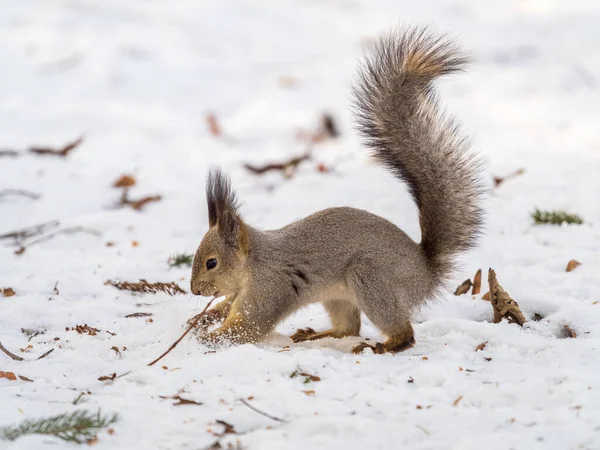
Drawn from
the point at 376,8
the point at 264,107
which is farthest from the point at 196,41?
the point at 376,8

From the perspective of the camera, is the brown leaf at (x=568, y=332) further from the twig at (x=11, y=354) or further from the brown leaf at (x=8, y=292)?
the brown leaf at (x=8, y=292)

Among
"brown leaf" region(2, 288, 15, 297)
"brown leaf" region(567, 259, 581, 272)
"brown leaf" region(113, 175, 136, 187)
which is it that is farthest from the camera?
"brown leaf" region(113, 175, 136, 187)

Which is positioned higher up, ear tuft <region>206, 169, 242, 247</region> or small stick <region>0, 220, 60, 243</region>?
ear tuft <region>206, 169, 242, 247</region>

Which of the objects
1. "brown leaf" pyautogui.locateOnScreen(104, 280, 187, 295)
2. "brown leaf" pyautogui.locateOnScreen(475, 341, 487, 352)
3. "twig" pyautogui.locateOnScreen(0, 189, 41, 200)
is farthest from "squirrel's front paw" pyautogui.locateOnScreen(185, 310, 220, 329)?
"twig" pyautogui.locateOnScreen(0, 189, 41, 200)

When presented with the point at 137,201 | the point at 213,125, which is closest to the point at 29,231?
the point at 137,201

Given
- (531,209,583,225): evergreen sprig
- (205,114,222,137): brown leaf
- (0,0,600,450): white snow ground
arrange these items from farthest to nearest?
1. (205,114,222,137): brown leaf
2. (531,209,583,225): evergreen sprig
3. (0,0,600,450): white snow ground

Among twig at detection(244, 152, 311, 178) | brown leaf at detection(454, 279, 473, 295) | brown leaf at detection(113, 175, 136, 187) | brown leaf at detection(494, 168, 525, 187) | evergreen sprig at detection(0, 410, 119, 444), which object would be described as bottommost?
evergreen sprig at detection(0, 410, 119, 444)

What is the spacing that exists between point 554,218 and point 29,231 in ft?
8.22

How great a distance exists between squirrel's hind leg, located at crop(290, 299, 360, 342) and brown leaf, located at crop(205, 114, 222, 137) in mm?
4046

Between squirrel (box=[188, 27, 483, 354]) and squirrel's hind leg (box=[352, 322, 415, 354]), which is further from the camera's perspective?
squirrel (box=[188, 27, 483, 354])

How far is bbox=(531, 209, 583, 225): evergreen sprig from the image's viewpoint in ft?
12.7

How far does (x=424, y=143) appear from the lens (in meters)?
2.93

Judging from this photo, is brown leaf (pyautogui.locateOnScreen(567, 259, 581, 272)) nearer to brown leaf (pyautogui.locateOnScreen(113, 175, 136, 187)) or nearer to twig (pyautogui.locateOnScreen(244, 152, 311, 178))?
twig (pyautogui.locateOnScreen(244, 152, 311, 178))

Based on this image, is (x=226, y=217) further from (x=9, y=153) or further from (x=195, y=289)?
(x=9, y=153)
